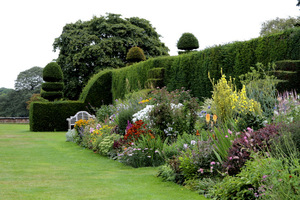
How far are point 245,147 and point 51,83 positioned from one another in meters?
21.9

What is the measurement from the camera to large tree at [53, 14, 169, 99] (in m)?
29.7

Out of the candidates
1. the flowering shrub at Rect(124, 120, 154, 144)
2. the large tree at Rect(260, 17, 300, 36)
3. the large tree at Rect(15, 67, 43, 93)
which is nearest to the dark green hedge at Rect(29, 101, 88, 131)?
the flowering shrub at Rect(124, 120, 154, 144)

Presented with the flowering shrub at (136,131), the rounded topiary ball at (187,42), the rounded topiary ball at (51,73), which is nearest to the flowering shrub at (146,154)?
the flowering shrub at (136,131)

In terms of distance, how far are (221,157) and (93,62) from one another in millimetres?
26424

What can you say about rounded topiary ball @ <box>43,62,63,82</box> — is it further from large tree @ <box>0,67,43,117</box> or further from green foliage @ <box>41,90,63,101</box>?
large tree @ <box>0,67,43,117</box>

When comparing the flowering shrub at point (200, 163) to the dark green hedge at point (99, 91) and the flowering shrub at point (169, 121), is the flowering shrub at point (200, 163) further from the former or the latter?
the dark green hedge at point (99, 91)

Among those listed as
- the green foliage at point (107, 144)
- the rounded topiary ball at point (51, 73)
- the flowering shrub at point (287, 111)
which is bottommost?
the green foliage at point (107, 144)

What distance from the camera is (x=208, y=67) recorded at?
1325 cm

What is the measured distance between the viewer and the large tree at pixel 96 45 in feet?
97.3

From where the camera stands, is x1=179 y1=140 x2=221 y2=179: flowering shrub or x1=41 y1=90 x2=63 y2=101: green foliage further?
x1=41 y1=90 x2=63 y2=101: green foliage

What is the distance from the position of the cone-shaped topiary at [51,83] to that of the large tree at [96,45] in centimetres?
494

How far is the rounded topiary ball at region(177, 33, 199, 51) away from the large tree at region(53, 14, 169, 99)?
987cm

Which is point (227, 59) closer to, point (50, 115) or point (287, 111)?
point (287, 111)

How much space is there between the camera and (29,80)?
48312mm
